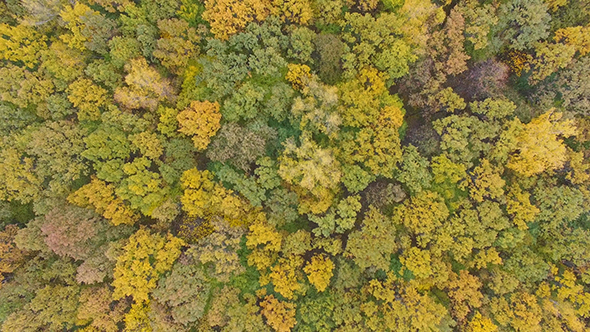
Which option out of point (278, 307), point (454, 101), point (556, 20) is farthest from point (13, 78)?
point (556, 20)

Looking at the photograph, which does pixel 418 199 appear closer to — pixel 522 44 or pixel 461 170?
pixel 461 170

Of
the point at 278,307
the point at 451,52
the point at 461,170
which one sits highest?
the point at 451,52

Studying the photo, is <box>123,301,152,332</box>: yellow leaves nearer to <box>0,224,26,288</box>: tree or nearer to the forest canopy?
the forest canopy

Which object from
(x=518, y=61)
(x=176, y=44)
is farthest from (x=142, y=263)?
(x=518, y=61)

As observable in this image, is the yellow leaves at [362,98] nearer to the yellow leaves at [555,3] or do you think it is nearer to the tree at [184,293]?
the yellow leaves at [555,3]

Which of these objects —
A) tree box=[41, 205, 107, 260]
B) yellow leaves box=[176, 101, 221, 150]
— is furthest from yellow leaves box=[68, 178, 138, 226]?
yellow leaves box=[176, 101, 221, 150]

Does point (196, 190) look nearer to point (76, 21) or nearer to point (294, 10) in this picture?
point (294, 10)

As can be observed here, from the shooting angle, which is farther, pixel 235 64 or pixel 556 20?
pixel 556 20
